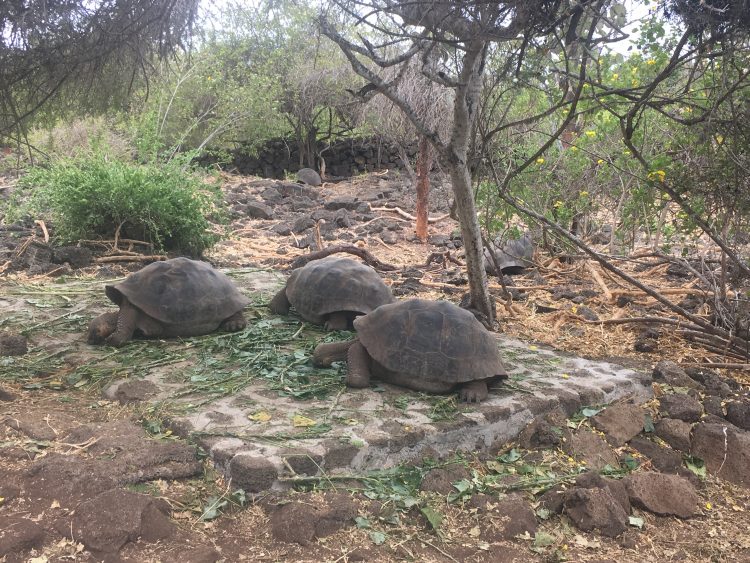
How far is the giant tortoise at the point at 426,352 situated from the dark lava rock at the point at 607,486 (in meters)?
0.84

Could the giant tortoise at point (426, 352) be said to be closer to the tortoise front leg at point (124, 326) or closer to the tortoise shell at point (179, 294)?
the tortoise shell at point (179, 294)

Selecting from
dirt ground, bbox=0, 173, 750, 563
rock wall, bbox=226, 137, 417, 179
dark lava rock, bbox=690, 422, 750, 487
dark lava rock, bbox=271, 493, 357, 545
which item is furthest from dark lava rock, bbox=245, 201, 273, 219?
dark lava rock, bbox=271, 493, 357, 545

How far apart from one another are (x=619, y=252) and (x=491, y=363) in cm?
540

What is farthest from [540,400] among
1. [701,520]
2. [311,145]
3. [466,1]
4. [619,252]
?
[311,145]

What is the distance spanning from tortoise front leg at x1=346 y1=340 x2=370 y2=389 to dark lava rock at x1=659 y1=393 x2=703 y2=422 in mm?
1899

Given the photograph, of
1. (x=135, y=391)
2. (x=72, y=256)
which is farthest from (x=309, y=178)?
(x=135, y=391)

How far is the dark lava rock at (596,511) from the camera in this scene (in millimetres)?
2869

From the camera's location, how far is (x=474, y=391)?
12.6ft

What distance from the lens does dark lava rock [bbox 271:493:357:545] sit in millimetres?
2625

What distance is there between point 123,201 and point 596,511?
6.53 metres

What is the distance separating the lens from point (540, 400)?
3.88 m

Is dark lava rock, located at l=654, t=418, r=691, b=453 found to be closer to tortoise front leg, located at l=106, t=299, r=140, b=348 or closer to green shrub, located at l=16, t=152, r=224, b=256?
tortoise front leg, located at l=106, t=299, r=140, b=348

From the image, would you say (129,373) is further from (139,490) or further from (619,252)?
(619,252)

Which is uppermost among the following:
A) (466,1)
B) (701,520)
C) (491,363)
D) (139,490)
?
(466,1)
